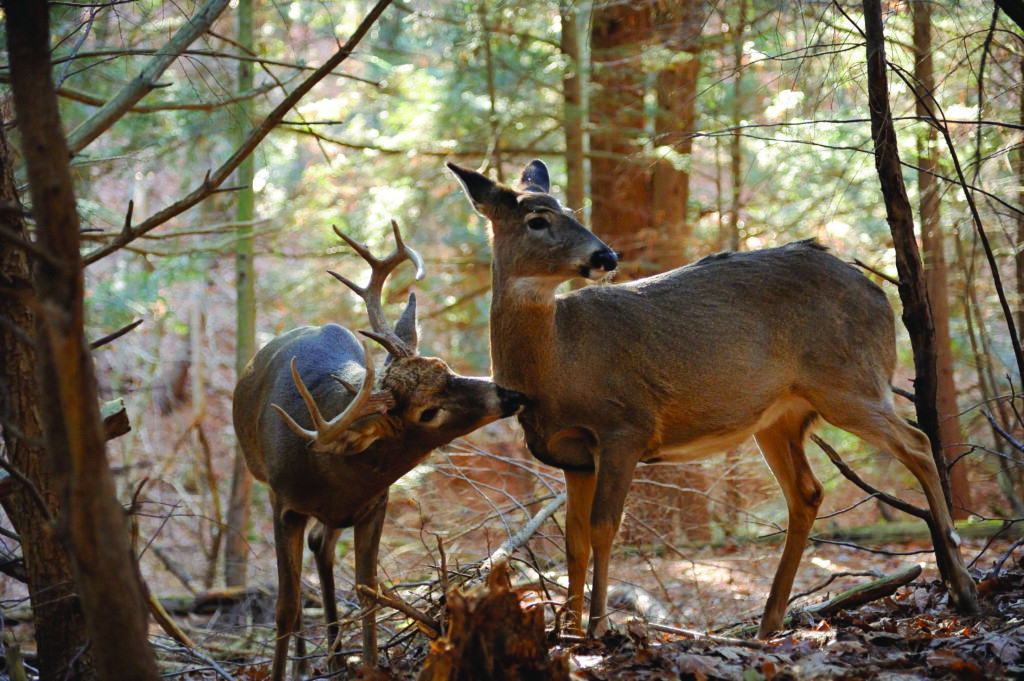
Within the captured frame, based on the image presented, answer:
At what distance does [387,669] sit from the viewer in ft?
16.3

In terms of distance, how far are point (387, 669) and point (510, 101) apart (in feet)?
27.3

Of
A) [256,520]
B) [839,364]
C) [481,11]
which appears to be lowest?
[256,520]

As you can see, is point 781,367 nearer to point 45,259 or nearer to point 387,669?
point 387,669

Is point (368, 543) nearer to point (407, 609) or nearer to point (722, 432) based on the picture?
point (407, 609)

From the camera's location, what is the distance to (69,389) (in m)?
2.85

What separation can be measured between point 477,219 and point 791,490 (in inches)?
509

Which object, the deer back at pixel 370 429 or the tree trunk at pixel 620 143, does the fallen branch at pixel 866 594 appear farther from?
the tree trunk at pixel 620 143

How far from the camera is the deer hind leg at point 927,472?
5.43 m

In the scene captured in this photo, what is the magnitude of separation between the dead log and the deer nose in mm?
2486

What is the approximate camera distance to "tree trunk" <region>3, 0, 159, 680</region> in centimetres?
285

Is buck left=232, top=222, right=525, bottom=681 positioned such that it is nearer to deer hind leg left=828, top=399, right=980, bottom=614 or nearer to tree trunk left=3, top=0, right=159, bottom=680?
tree trunk left=3, top=0, right=159, bottom=680

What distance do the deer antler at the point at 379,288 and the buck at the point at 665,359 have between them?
25.7 inches

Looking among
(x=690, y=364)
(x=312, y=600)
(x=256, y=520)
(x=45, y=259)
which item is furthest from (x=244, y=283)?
(x=45, y=259)

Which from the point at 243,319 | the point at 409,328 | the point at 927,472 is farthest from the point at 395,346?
the point at 243,319
